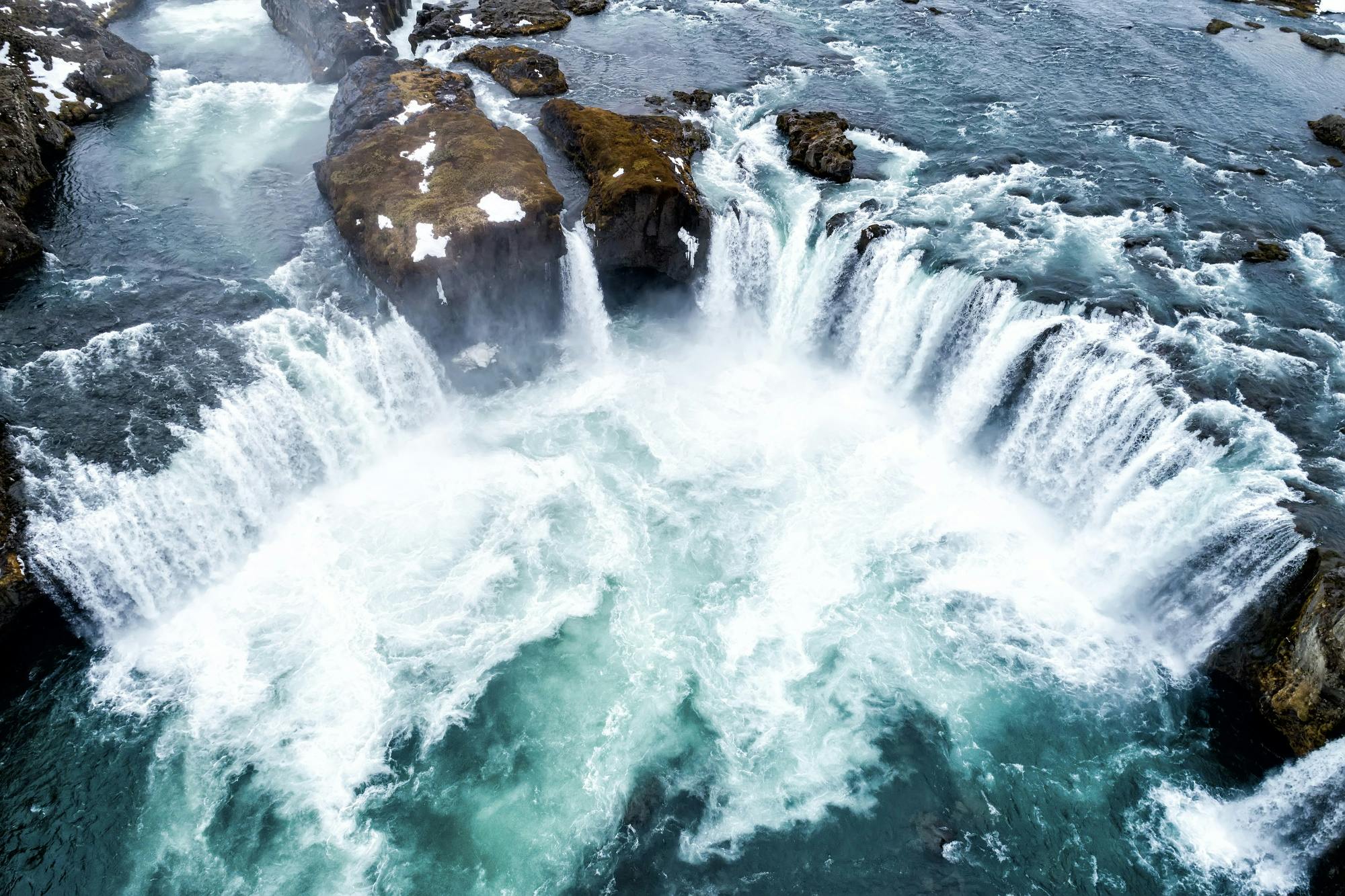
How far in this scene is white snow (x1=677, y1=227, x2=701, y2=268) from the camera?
99.5 feet

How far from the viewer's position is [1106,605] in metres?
22.5

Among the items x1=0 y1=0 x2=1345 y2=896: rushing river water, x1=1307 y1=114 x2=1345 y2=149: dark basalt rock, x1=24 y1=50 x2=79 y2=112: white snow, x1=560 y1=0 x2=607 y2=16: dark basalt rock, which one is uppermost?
x1=1307 y1=114 x2=1345 y2=149: dark basalt rock

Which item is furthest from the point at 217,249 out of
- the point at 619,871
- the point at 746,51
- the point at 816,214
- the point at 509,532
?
the point at 746,51

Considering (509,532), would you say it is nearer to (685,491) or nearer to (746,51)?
(685,491)

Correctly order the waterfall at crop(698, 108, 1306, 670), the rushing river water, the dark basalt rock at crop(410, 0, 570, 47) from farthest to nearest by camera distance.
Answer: the dark basalt rock at crop(410, 0, 570, 47)
the waterfall at crop(698, 108, 1306, 670)
the rushing river water

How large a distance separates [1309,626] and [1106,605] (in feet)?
16.9

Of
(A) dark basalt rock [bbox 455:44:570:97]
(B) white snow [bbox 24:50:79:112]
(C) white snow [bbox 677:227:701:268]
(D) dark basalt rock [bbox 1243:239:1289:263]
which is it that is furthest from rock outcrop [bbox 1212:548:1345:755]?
(B) white snow [bbox 24:50:79:112]

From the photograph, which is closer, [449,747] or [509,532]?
[449,747]

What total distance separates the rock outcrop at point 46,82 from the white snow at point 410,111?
14623mm

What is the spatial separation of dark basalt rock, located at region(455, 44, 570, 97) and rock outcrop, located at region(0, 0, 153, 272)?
1782 cm

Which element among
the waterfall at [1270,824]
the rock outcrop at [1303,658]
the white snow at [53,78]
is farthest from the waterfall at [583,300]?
the white snow at [53,78]

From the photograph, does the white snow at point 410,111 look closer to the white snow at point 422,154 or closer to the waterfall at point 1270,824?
the white snow at point 422,154

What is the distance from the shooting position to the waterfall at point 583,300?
29609 mm

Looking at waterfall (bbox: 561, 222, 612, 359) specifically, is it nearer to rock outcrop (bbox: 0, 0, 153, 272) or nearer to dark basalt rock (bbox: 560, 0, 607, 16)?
rock outcrop (bbox: 0, 0, 153, 272)
